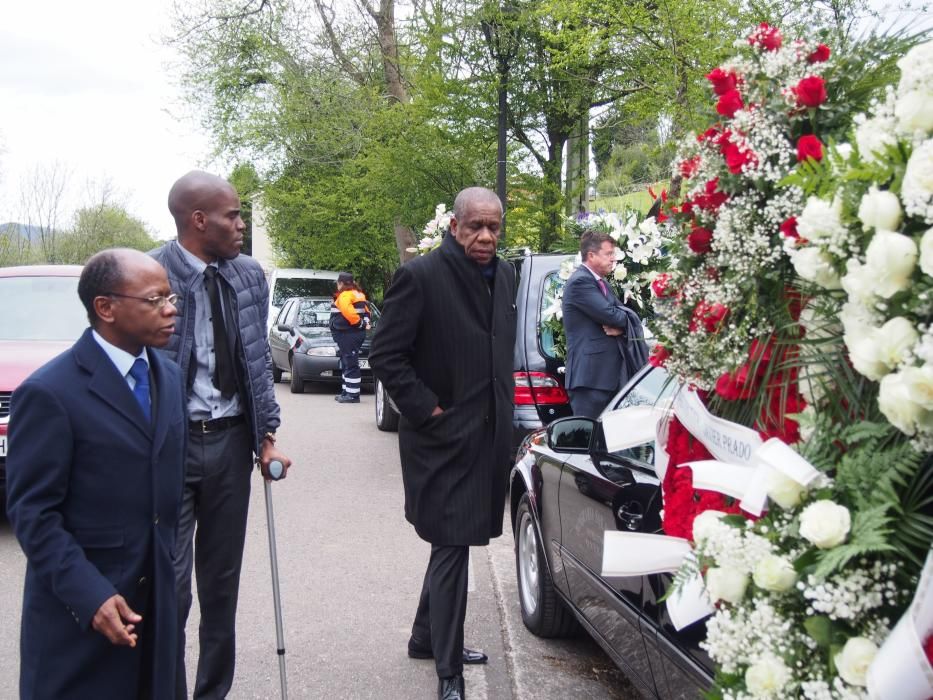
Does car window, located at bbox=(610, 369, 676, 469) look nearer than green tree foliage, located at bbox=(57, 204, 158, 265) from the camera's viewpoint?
Yes

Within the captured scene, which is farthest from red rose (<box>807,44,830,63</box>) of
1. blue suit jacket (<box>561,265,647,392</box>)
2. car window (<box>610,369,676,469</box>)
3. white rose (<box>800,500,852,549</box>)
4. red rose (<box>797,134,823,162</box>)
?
blue suit jacket (<box>561,265,647,392</box>)

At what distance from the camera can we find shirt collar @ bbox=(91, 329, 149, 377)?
268 centimetres

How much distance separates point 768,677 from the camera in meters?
1.70

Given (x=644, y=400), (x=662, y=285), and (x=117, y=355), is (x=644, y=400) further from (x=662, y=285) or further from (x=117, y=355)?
(x=117, y=355)

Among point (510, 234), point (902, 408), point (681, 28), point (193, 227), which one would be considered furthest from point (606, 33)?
point (902, 408)

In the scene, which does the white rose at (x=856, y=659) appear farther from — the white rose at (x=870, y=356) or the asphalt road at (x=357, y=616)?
the asphalt road at (x=357, y=616)

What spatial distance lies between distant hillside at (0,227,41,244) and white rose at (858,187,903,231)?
107 feet

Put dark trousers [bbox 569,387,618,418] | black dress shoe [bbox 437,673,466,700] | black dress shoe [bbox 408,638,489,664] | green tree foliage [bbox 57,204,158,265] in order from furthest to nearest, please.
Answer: green tree foliage [bbox 57,204,158,265]
dark trousers [bbox 569,387,618,418]
black dress shoe [bbox 408,638,489,664]
black dress shoe [bbox 437,673,466,700]

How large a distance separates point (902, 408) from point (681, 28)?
943cm

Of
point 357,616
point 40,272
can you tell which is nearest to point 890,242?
point 357,616

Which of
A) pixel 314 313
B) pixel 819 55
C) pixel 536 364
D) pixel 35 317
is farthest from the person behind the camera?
pixel 314 313

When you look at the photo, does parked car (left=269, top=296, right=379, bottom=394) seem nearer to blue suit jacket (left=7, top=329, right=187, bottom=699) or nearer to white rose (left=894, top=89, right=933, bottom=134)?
blue suit jacket (left=7, top=329, right=187, bottom=699)

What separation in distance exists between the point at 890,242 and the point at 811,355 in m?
0.46

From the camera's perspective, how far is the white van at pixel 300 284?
68.3 ft
